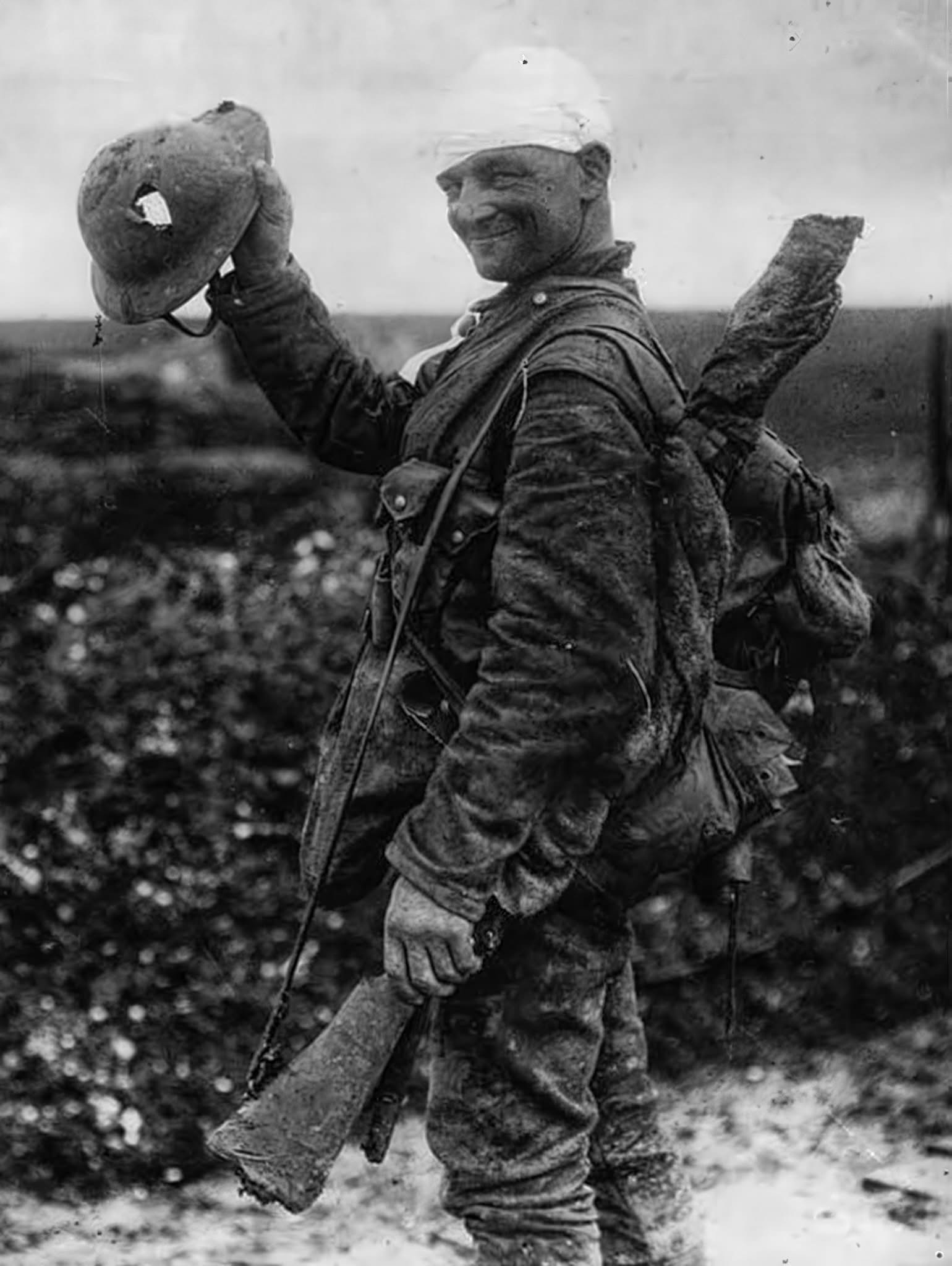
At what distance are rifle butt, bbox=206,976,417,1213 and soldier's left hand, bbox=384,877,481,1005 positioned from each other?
96 mm

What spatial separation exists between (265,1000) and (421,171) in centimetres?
161

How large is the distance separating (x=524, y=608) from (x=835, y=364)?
128 cm

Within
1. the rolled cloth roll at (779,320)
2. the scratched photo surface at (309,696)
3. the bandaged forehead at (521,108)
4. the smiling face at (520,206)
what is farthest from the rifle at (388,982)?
the scratched photo surface at (309,696)

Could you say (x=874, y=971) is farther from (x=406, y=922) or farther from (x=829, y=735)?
(x=406, y=922)

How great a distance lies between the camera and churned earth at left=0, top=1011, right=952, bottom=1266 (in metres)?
3.98

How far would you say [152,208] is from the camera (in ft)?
10.3

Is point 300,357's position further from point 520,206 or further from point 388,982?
point 388,982

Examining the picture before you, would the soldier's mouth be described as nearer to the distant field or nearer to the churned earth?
the distant field

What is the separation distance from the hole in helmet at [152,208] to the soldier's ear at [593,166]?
552mm

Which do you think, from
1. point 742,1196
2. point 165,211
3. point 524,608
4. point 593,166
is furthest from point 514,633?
point 742,1196

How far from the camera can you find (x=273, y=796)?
4.32 meters

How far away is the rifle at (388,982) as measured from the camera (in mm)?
2926

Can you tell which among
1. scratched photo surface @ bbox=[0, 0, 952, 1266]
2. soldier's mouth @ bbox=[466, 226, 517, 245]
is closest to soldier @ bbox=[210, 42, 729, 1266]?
soldier's mouth @ bbox=[466, 226, 517, 245]

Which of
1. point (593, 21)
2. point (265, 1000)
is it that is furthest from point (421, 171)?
point (265, 1000)
